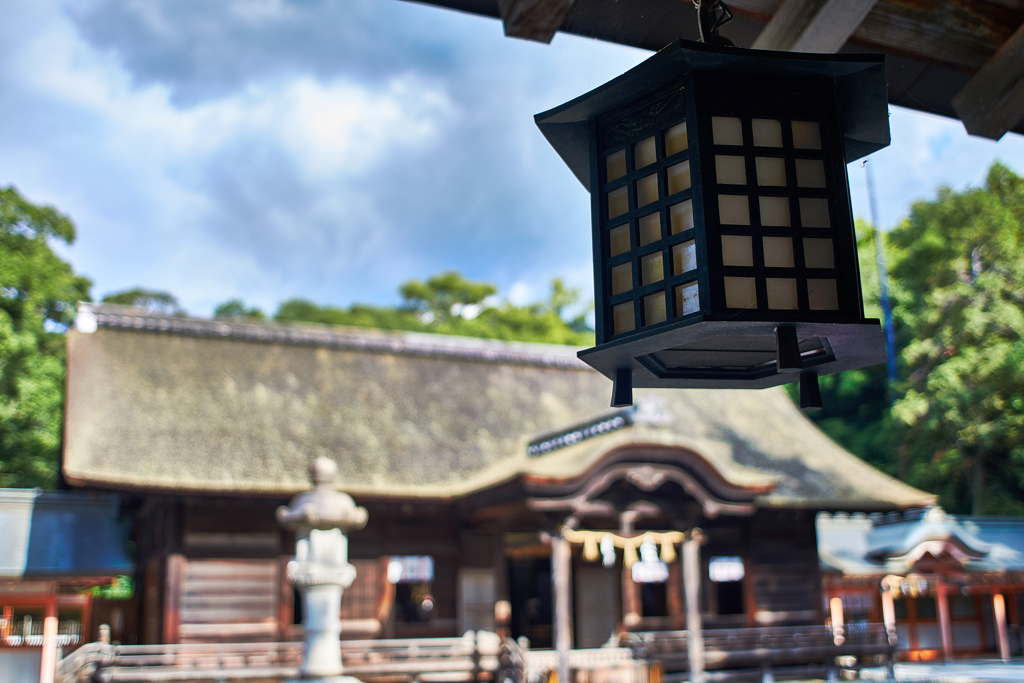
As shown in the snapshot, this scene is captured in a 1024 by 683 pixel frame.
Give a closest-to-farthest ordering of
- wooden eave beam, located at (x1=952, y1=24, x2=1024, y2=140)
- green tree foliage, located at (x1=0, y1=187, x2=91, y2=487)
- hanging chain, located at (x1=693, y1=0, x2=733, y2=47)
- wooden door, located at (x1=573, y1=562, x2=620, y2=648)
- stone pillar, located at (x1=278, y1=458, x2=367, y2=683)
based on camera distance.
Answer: hanging chain, located at (x1=693, y1=0, x2=733, y2=47) → wooden eave beam, located at (x1=952, y1=24, x2=1024, y2=140) → stone pillar, located at (x1=278, y1=458, x2=367, y2=683) → wooden door, located at (x1=573, y1=562, x2=620, y2=648) → green tree foliage, located at (x1=0, y1=187, x2=91, y2=487)

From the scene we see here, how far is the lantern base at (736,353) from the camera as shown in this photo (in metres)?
2.85

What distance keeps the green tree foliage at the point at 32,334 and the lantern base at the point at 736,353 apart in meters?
25.6

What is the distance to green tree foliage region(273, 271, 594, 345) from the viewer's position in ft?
147

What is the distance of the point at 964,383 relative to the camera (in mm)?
26828

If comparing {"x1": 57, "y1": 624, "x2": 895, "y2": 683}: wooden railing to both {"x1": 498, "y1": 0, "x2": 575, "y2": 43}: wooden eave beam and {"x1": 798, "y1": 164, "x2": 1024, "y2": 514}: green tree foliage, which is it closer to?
{"x1": 498, "y1": 0, "x2": 575, "y2": 43}: wooden eave beam

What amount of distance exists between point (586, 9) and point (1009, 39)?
5.30 ft

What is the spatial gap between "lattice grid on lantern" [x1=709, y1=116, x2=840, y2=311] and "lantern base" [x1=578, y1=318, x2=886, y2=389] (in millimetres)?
103

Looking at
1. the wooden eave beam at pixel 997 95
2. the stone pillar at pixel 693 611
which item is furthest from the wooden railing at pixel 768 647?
the wooden eave beam at pixel 997 95

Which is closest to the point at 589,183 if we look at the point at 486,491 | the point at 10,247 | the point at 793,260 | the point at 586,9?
the point at 586,9

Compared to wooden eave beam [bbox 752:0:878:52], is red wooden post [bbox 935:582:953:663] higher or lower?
lower

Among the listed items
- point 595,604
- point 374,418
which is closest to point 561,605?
point 595,604

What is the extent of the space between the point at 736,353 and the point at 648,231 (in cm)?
59

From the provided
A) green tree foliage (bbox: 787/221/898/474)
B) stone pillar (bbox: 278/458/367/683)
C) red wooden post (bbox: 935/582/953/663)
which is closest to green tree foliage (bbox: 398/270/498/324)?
green tree foliage (bbox: 787/221/898/474)

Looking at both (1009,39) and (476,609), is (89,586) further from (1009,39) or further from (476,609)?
(1009,39)
